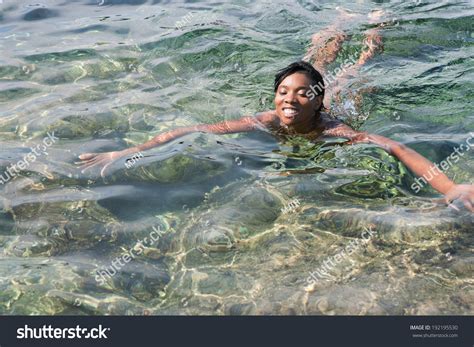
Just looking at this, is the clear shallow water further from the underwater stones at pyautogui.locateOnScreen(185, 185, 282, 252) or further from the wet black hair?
the wet black hair

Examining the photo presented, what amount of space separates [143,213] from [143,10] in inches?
242

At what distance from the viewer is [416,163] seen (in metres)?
4.58

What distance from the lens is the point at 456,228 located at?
12.7 ft

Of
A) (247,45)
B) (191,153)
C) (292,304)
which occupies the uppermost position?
(247,45)

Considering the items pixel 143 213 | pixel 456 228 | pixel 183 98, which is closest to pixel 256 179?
pixel 143 213

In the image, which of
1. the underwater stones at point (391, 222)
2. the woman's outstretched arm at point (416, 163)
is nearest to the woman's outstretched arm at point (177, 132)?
the woman's outstretched arm at point (416, 163)

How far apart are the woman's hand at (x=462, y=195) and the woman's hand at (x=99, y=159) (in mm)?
2657

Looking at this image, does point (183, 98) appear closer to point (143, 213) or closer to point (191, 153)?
point (191, 153)

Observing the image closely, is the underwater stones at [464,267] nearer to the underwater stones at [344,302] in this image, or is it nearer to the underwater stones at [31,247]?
the underwater stones at [344,302]

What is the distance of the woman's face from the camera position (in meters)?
5.16

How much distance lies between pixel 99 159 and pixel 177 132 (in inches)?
32.1

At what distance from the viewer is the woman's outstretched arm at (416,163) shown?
4.10m

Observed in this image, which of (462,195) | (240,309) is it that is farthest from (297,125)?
(240,309)

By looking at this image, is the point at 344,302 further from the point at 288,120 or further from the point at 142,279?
the point at 288,120
